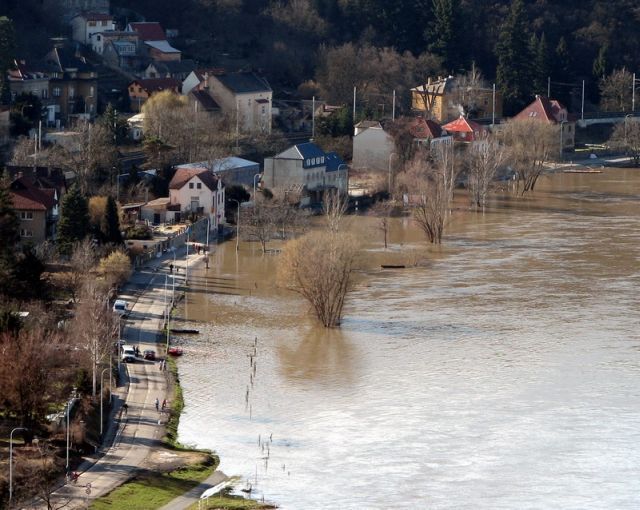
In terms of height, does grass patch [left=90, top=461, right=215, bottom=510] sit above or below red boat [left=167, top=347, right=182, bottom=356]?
below

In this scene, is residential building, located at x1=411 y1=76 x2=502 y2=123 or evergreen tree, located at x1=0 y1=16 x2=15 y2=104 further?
residential building, located at x1=411 y1=76 x2=502 y2=123

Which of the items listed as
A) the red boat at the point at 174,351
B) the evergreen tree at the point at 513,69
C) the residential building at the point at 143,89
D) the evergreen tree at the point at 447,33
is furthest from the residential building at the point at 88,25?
the red boat at the point at 174,351

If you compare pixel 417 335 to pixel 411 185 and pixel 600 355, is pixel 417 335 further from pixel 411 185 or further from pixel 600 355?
pixel 411 185

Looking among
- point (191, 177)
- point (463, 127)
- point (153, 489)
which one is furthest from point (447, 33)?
point (153, 489)

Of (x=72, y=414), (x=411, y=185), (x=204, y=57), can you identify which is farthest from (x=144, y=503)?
(x=204, y=57)

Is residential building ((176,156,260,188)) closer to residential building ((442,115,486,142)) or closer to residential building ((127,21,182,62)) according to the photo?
residential building ((442,115,486,142))

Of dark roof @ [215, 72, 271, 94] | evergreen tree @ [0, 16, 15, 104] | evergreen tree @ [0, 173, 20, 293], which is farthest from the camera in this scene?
dark roof @ [215, 72, 271, 94]

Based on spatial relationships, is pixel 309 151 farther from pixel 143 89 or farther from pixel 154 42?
pixel 154 42

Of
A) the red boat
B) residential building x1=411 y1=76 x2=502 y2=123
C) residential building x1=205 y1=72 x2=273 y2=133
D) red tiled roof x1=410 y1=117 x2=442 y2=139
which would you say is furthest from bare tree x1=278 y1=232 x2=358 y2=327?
residential building x1=411 y1=76 x2=502 y2=123
